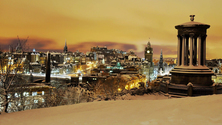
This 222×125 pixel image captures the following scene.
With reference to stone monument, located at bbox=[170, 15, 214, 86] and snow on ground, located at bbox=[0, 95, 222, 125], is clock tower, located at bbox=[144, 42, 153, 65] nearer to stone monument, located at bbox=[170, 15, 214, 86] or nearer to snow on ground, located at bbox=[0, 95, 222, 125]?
stone monument, located at bbox=[170, 15, 214, 86]

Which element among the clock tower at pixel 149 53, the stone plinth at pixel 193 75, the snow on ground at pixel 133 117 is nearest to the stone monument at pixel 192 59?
the stone plinth at pixel 193 75

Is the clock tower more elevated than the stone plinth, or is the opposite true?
Result: the clock tower

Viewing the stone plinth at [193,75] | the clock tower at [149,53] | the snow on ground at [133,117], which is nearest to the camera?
the snow on ground at [133,117]

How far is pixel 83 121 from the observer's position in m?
6.02

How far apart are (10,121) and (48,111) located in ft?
5.38

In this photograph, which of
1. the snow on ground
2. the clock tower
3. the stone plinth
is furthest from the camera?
the clock tower

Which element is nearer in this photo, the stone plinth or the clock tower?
the stone plinth

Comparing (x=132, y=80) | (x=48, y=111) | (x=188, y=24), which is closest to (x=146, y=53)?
(x=132, y=80)

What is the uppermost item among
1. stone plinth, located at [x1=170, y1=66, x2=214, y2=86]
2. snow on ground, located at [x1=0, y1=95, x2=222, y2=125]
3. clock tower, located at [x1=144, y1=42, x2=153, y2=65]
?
→ clock tower, located at [x1=144, y1=42, x2=153, y2=65]

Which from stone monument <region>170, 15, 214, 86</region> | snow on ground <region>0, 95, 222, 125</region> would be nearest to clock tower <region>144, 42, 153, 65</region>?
stone monument <region>170, 15, 214, 86</region>

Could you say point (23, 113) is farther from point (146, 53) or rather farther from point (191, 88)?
point (146, 53)

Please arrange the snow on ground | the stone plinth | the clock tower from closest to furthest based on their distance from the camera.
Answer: the snow on ground, the stone plinth, the clock tower

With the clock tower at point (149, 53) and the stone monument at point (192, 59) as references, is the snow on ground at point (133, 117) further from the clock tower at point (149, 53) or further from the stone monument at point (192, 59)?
the clock tower at point (149, 53)

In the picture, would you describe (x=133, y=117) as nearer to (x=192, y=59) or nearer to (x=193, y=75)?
(x=193, y=75)
